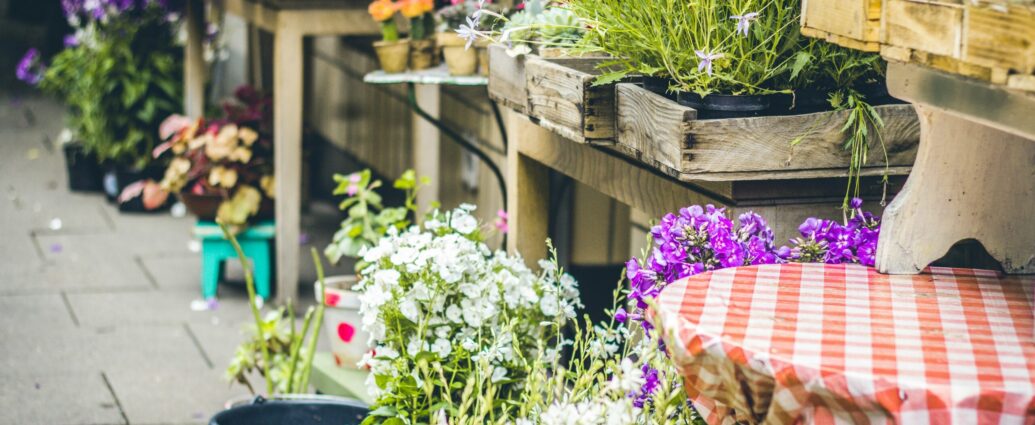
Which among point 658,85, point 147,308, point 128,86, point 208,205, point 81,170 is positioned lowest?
point 147,308

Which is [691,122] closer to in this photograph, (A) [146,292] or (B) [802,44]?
(B) [802,44]

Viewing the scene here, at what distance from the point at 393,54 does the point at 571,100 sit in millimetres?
1287

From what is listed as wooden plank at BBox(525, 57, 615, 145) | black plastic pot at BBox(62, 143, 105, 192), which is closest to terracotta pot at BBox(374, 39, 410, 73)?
wooden plank at BBox(525, 57, 615, 145)

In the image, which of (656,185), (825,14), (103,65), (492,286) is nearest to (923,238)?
(825,14)

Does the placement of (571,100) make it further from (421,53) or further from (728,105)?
(421,53)

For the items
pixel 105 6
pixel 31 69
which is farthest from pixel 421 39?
pixel 31 69

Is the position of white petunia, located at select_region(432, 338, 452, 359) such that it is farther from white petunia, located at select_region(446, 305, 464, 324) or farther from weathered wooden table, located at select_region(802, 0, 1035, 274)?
weathered wooden table, located at select_region(802, 0, 1035, 274)

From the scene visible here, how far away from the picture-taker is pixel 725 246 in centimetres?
165

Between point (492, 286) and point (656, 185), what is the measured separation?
0.37 m

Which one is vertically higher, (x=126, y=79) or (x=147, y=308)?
(x=126, y=79)

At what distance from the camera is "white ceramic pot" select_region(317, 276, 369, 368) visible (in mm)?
2897

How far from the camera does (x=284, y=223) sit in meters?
4.06

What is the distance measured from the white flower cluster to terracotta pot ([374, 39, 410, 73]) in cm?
101

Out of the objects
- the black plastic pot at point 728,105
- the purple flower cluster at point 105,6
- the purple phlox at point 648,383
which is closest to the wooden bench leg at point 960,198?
the black plastic pot at point 728,105
